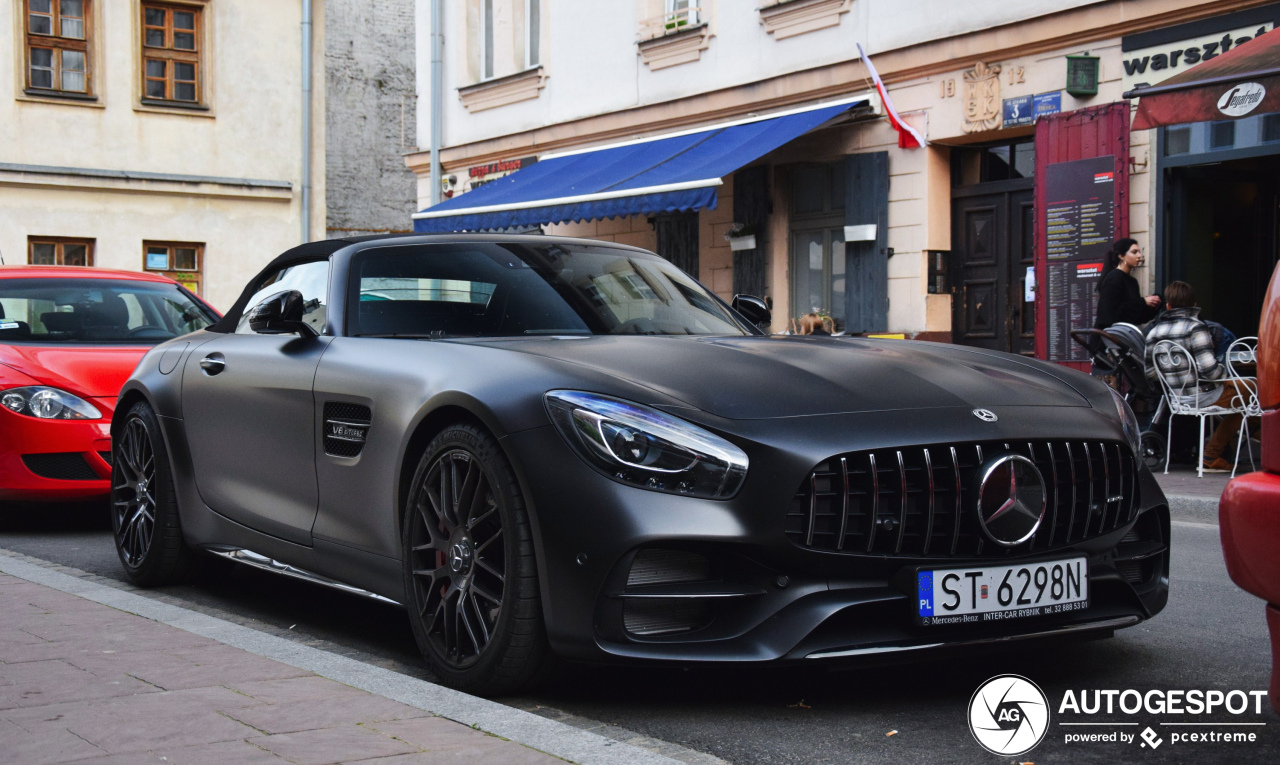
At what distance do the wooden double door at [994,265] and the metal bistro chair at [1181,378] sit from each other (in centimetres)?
292

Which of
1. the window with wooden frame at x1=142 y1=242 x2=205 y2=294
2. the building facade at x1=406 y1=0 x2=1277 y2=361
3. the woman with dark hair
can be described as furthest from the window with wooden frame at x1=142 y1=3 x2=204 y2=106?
the woman with dark hair

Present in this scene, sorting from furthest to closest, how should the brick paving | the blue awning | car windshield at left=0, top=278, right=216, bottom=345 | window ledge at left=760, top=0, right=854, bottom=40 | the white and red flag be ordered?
window ledge at left=760, top=0, right=854, bottom=40 < the blue awning < the white and red flag < car windshield at left=0, top=278, right=216, bottom=345 < the brick paving

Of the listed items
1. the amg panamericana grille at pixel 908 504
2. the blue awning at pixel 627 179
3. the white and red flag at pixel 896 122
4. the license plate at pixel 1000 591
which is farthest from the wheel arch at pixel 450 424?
the white and red flag at pixel 896 122

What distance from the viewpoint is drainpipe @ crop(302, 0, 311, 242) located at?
28.0 meters

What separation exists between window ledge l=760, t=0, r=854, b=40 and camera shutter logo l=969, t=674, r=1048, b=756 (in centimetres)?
1219

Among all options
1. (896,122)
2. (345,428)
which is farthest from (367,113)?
(345,428)

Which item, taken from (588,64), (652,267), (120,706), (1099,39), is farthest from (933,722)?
(588,64)

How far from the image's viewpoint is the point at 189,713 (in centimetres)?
364

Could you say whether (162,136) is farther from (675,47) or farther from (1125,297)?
(1125,297)

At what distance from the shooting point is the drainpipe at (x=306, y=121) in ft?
92.0

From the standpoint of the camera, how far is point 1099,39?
12.6 metres

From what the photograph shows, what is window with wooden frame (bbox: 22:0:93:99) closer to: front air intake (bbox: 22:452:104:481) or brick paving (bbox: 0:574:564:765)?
front air intake (bbox: 22:452:104:481)

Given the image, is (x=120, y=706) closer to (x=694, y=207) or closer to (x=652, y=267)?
(x=652, y=267)

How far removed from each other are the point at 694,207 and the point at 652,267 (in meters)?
8.50
